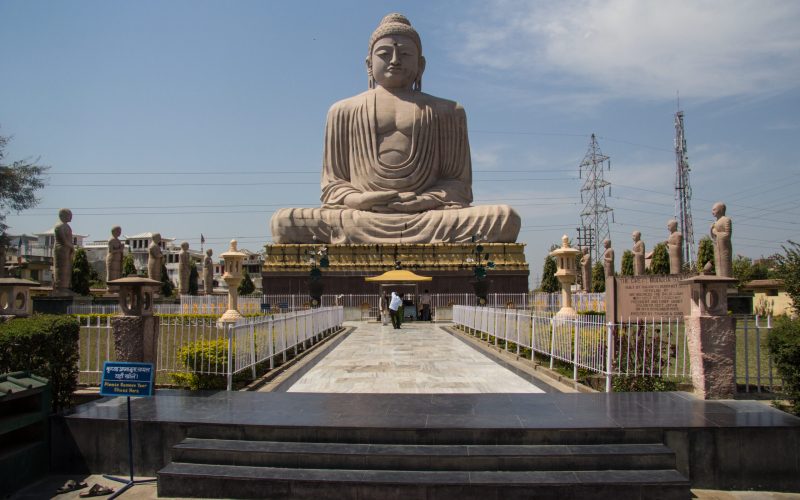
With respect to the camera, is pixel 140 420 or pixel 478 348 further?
pixel 478 348

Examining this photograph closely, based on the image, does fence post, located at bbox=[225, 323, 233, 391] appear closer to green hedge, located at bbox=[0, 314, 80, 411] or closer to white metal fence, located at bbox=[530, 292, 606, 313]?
green hedge, located at bbox=[0, 314, 80, 411]

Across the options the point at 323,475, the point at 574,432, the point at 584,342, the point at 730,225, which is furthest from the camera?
the point at 730,225

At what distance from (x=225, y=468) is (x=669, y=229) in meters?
19.3

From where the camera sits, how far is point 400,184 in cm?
2875

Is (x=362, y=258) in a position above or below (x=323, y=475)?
above

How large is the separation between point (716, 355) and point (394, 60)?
23.8m

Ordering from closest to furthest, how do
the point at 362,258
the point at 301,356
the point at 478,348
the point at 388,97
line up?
1. the point at 301,356
2. the point at 478,348
3. the point at 362,258
4. the point at 388,97

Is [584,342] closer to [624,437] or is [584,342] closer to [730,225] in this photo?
[624,437]

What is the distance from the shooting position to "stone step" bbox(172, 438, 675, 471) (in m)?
5.34

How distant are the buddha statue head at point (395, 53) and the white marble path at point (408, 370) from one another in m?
16.8

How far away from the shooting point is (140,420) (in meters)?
6.00

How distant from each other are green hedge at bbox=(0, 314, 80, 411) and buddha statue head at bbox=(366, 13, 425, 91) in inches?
937

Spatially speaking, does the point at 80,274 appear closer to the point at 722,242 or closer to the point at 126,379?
the point at 722,242

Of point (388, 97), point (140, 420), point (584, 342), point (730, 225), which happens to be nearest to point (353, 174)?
point (388, 97)
